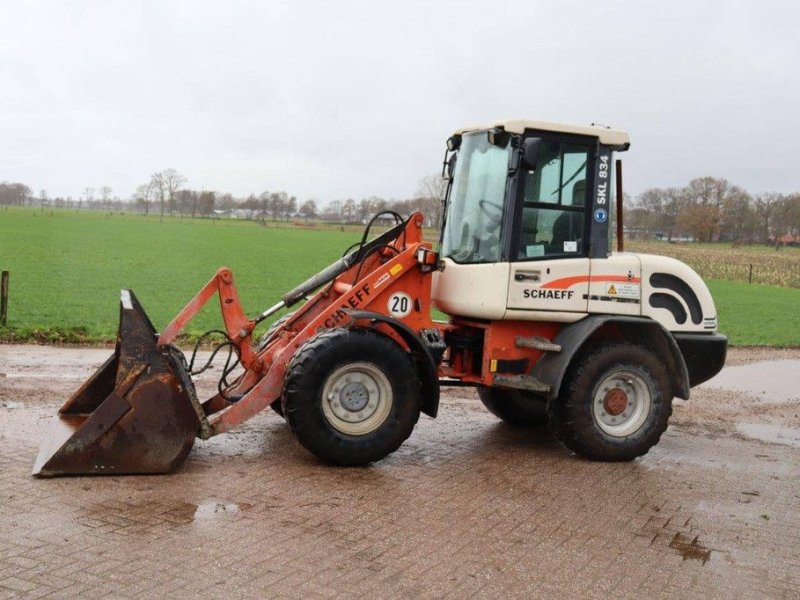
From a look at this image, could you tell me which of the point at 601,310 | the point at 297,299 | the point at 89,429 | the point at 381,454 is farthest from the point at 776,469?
the point at 89,429

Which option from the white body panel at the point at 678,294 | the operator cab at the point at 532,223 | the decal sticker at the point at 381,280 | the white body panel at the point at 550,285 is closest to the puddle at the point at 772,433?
the white body panel at the point at 678,294

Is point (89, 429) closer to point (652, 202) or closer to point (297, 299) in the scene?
point (297, 299)

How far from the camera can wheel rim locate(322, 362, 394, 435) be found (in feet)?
23.7

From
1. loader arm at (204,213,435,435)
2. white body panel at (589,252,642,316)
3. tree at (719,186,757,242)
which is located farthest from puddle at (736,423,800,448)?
tree at (719,186,757,242)

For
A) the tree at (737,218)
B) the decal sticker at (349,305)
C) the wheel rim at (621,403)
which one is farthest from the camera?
the tree at (737,218)

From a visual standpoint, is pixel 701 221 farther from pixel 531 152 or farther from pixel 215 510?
pixel 215 510

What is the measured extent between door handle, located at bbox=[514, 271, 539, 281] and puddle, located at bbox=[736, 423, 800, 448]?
11.7ft

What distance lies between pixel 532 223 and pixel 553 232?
24cm

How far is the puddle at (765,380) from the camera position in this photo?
1250 centimetres

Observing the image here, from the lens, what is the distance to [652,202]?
199 feet

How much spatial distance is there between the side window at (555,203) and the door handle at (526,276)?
0.50 ft

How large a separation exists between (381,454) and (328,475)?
0.51 metres

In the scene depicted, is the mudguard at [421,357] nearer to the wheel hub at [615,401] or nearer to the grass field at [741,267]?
the wheel hub at [615,401]

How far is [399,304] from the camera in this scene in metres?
7.84
